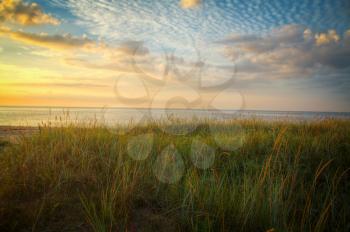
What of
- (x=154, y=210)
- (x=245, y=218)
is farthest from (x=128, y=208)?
(x=245, y=218)

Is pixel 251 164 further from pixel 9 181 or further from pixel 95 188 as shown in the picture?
pixel 9 181

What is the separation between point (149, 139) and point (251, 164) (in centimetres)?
258

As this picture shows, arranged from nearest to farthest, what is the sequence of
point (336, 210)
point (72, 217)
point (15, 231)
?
1. point (15, 231)
2. point (72, 217)
3. point (336, 210)

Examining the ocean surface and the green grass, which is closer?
→ the green grass

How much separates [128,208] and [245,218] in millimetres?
1250

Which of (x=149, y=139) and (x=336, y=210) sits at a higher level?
(x=149, y=139)

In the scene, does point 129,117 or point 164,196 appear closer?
point 164,196

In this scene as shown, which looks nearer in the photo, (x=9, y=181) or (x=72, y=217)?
(x=72, y=217)

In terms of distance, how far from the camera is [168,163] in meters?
4.03

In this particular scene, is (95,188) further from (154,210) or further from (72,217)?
(154,210)

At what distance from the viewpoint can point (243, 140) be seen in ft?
18.5

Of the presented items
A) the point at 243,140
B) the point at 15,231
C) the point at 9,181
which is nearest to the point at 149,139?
the point at 243,140

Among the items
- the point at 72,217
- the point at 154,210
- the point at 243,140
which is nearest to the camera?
the point at 72,217

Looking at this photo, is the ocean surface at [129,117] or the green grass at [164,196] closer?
the green grass at [164,196]
